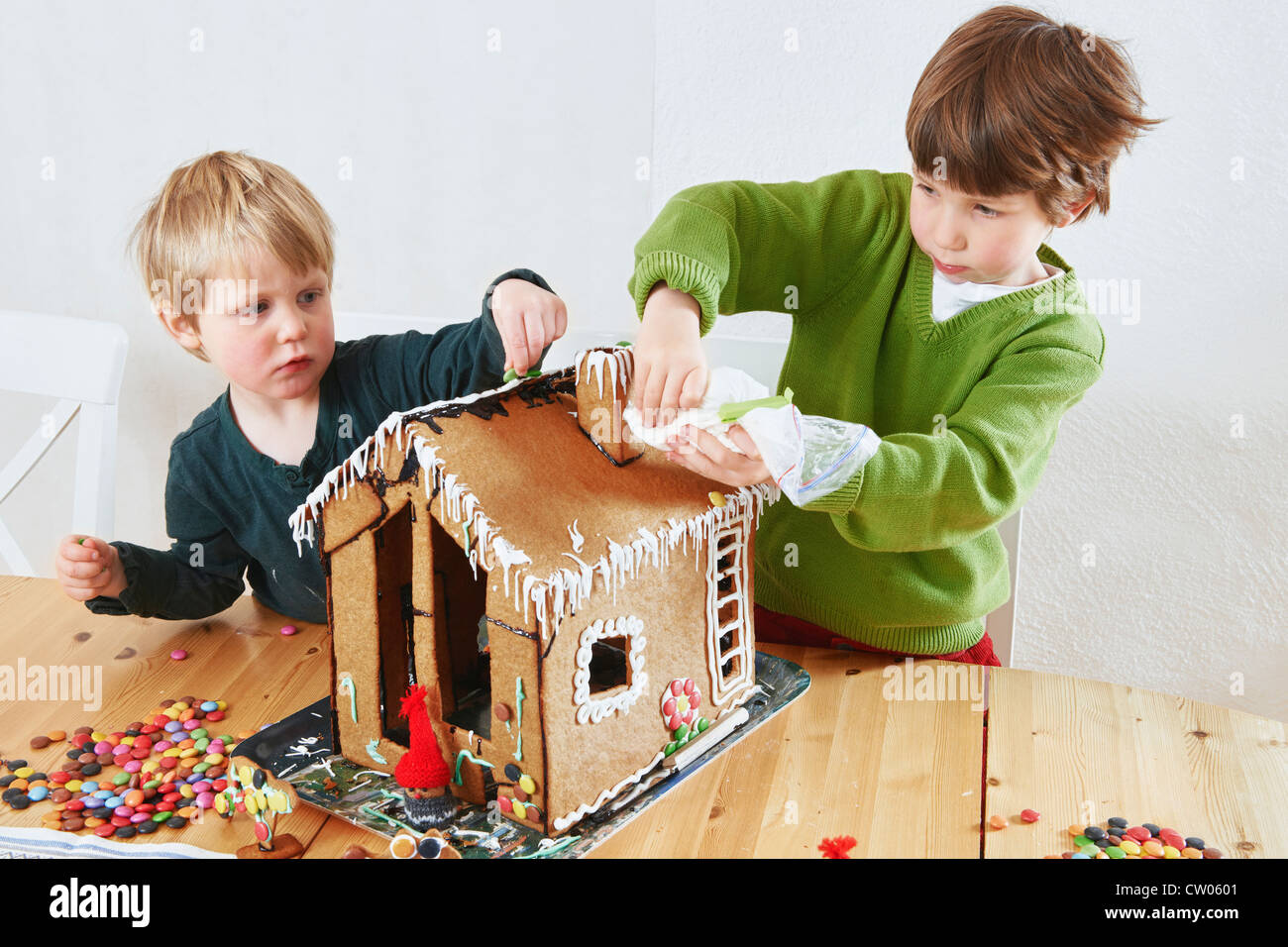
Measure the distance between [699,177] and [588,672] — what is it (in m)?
1.10

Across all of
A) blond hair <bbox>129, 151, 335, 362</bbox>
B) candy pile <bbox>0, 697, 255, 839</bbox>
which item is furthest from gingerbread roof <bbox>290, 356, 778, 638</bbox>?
blond hair <bbox>129, 151, 335, 362</bbox>

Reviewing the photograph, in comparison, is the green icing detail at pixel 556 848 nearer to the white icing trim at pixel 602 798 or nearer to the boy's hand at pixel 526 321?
the white icing trim at pixel 602 798

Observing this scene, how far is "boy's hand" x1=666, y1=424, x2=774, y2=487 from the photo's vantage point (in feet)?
3.00

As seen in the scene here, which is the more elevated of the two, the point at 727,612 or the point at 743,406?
the point at 743,406

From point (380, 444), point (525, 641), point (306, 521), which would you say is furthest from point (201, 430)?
point (525, 641)

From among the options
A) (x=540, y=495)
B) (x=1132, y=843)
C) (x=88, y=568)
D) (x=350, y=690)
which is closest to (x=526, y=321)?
(x=540, y=495)

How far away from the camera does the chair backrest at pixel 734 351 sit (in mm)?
1424

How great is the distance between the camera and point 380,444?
2.93ft

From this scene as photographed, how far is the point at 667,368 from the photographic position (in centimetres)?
96

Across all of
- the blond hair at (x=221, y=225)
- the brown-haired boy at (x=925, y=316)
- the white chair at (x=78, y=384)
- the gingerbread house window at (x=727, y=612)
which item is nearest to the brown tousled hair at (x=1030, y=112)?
the brown-haired boy at (x=925, y=316)

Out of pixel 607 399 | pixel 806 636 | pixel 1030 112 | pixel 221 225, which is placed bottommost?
pixel 806 636

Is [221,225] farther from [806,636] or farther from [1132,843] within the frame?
[1132,843]

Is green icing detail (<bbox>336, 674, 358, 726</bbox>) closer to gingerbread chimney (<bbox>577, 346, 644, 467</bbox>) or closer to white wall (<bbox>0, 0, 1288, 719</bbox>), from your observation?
gingerbread chimney (<bbox>577, 346, 644, 467</bbox>)

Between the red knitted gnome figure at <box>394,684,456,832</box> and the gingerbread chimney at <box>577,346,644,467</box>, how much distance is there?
0.90 ft
